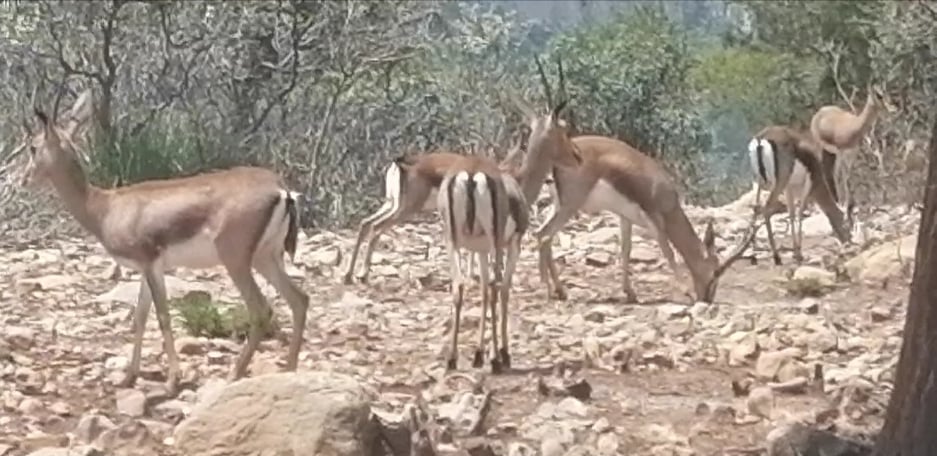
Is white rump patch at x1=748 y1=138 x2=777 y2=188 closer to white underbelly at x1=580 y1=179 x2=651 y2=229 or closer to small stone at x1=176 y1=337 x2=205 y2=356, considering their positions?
white underbelly at x1=580 y1=179 x2=651 y2=229

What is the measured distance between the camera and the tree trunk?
523 centimetres

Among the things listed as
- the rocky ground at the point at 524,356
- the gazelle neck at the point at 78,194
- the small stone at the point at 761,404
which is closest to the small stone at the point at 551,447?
the rocky ground at the point at 524,356

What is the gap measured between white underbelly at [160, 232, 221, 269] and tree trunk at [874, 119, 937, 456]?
11.4 feet

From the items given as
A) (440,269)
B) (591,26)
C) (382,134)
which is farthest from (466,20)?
(591,26)

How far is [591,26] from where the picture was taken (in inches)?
1098

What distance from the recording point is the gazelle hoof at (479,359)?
8.46 metres

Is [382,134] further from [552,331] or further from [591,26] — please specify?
[591,26]

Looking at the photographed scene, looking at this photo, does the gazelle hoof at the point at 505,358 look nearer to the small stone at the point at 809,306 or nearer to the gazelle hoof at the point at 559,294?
the small stone at the point at 809,306

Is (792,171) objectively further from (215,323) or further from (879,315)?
(215,323)

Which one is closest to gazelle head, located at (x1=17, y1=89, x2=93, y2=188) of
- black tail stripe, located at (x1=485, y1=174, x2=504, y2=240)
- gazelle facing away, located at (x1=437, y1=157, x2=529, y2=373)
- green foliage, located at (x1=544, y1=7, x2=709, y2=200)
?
gazelle facing away, located at (x1=437, y1=157, x2=529, y2=373)

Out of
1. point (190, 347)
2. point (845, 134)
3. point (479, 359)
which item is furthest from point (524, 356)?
point (845, 134)

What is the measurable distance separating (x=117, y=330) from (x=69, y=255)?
335 cm

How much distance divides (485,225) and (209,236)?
147 centimetres

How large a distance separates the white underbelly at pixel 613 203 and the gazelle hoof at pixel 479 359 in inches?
157
